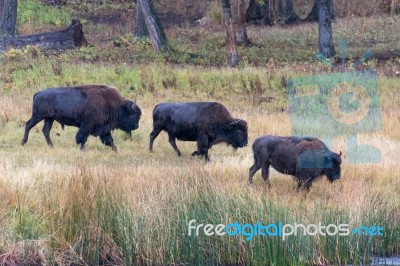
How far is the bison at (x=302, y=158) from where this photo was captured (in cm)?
1256

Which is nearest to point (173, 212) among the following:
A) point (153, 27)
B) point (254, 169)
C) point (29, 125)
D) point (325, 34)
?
Result: point (254, 169)

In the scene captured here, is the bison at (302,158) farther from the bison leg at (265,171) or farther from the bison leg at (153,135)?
the bison leg at (153,135)

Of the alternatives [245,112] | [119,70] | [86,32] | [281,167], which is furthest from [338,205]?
[86,32]

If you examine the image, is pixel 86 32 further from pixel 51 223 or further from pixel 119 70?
pixel 51 223

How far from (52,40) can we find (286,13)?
513 inches

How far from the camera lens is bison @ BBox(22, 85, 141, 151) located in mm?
16906

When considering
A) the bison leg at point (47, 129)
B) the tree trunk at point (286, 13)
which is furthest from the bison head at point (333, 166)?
the tree trunk at point (286, 13)

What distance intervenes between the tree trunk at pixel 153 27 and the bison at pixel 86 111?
12745mm

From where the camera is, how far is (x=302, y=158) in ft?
41.2

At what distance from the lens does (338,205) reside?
37.1 feet

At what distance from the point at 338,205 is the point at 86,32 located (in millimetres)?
26492

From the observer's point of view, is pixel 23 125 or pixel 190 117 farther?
pixel 23 125

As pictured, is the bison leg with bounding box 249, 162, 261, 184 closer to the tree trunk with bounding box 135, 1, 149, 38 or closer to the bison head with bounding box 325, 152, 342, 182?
the bison head with bounding box 325, 152, 342, 182

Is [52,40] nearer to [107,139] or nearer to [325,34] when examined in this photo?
[325,34]
